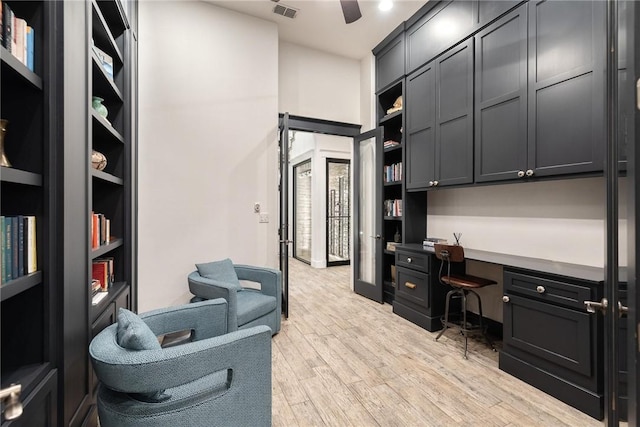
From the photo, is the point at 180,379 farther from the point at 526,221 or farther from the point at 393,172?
the point at 393,172

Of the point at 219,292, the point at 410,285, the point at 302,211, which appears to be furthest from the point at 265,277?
the point at 302,211

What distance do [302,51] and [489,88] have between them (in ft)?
8.65

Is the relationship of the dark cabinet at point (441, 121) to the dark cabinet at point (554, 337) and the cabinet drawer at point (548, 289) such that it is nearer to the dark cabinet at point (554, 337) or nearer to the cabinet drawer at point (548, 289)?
the cabinet drawer at point (548, 289)

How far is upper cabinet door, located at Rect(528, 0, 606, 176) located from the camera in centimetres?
184

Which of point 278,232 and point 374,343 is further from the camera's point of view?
point 278,232

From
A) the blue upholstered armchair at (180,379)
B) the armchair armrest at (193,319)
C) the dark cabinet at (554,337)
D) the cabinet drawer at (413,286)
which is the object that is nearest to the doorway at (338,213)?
the cabinet drawer at (413,286)

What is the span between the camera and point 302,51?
4066 mm

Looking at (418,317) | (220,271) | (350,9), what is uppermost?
(350,9)

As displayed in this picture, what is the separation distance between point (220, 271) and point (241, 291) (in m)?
0.32

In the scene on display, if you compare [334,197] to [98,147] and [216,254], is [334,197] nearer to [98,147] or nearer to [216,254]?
[216,254]

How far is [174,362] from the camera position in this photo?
1160 mm

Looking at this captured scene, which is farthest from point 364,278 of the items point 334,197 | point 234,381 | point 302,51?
point 302,51

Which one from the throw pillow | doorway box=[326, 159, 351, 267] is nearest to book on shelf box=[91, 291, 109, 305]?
the throw pillow

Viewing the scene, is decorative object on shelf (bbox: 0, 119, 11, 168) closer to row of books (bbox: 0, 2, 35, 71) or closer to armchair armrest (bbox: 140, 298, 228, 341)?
row of books (bbox: 0, 2, 35, 71)
